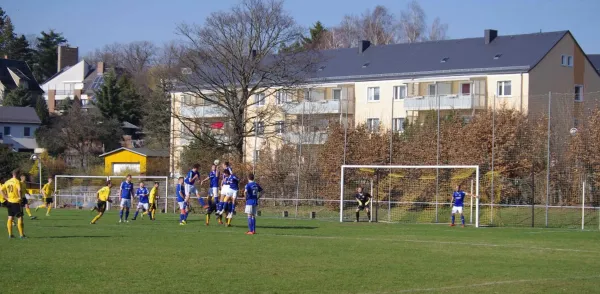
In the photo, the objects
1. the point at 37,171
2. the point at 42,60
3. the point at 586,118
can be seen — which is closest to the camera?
the point at 586,118

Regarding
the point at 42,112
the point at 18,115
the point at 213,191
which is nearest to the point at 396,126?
the point at 213,191

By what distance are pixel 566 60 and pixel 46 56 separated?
9318 centimetres

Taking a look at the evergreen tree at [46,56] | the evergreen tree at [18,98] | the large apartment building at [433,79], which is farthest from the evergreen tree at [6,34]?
the large apartment building at [433,79]

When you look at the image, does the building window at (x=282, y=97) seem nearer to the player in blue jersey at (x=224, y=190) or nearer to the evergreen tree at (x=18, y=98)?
the player in blue jersey at (x=224, y=190)

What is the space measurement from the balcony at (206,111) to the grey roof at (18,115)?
36558 mm

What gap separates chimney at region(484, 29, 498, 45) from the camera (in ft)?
201

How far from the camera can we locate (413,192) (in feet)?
120

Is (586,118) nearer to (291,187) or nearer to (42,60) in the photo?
(291,187)

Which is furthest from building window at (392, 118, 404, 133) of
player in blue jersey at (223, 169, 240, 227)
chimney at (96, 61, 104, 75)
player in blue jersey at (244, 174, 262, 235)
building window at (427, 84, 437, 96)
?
chimney at (96, 61, 104, 75)

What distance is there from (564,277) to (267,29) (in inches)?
1545

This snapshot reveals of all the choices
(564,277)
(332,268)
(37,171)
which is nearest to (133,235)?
(332,268)

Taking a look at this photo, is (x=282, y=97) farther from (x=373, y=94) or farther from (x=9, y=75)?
(x=9, y=75)

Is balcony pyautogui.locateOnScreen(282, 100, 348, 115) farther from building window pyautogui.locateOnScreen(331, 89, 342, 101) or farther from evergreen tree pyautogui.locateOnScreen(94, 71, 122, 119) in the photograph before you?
evergreen tree pyautogui.locateOnScreen(94, 71, 122, 119)

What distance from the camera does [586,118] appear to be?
114 ft
